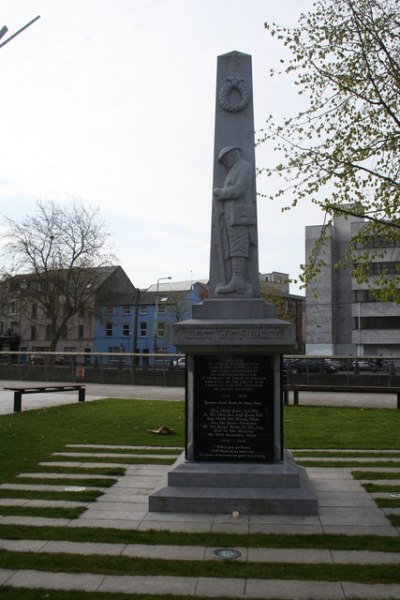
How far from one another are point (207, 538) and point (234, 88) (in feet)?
19.5

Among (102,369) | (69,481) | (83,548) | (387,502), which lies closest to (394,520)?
(387,502)

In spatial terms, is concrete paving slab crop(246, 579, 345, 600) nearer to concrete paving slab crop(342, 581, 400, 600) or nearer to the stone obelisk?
concrete paving slab crop(342, 581, 400, 600)

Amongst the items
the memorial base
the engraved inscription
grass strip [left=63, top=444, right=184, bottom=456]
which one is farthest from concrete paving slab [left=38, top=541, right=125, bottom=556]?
grass strip [left=63, top=444, right=184, bottom=456]

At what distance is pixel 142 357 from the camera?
3366cm

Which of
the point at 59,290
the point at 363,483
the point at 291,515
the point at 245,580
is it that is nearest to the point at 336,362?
the point at 363,483

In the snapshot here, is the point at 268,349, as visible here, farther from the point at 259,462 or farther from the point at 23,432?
the point at 23,432

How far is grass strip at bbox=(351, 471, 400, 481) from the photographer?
346 inches

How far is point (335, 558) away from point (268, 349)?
2.64 meters

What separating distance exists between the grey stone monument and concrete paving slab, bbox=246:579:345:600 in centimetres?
195

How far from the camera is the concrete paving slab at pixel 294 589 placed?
15.4 feet

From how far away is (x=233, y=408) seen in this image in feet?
25.3

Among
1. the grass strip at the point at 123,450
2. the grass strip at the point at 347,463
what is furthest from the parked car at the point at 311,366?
the grass strip at the point at 347,463

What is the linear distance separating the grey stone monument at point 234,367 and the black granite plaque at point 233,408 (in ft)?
0.04

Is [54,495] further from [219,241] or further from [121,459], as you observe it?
[219,241]
